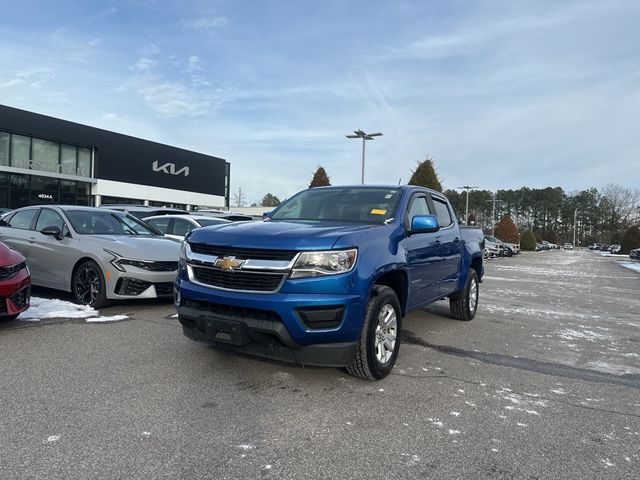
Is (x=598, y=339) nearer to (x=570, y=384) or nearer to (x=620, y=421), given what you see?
(x=570, y=384)

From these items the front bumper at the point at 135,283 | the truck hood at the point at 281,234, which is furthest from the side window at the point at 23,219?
the truck hood at the point at 281,234

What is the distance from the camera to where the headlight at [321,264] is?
3.76 meters

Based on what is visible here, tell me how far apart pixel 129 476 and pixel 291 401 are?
1405 mm

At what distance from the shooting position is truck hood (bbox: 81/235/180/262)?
22.8ft

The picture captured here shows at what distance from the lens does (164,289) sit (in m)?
7.13

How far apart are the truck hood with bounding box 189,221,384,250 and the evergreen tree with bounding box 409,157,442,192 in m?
22.1

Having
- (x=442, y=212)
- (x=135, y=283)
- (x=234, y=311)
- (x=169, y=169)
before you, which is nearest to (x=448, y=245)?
(x=442, y=212)

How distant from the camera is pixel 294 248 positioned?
378 centimetres

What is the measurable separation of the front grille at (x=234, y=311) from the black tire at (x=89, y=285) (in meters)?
3.26

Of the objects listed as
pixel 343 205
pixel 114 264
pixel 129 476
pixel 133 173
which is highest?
pixel 133 173

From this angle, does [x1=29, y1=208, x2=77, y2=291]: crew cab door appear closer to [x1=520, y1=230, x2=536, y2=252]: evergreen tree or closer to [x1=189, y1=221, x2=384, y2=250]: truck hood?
[x1=189, y1=221, x2=384, y2=250]: truck hood

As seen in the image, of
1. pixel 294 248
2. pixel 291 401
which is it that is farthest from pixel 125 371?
pixel 294 248

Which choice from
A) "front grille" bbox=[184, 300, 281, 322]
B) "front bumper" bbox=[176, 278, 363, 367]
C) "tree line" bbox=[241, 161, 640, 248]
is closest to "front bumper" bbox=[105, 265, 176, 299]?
"front grille" bbox=[184, 300, 281, 322]

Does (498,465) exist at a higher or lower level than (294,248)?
lower
